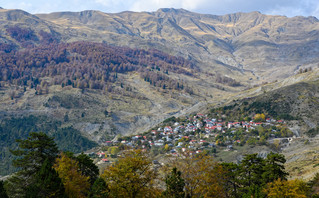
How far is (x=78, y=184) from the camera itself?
3631 cm

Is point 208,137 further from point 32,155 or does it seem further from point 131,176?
point 131,176

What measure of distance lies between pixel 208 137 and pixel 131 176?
9806 centimetres

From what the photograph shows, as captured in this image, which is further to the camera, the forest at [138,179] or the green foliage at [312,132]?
the green foliage at [312,132]

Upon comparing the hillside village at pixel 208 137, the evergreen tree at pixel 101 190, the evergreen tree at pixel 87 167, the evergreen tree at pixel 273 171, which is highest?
the evergreen tree at pixel 273 171

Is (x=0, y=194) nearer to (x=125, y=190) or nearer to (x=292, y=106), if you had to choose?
(x=125, y=190)

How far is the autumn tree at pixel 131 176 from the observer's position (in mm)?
29109

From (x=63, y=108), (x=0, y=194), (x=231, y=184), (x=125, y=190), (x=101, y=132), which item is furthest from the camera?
(x=63, y=108)

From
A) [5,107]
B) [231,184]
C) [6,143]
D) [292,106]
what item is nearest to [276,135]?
[292,106]

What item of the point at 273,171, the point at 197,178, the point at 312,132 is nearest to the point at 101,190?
the point at 197,178

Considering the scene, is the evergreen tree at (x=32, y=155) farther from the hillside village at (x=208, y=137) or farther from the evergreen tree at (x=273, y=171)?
the hillside village at (x=208, y=137)

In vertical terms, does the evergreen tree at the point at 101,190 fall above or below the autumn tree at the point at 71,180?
above

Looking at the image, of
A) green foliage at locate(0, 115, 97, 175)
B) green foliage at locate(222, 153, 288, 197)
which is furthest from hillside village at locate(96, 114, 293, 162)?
green foliage at locate(222, 153, 288, 197)

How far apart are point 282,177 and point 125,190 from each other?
2229 centimetres

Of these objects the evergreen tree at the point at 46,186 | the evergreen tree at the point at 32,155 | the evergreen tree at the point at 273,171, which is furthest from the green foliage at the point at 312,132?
the evergreen tree at the point at 46,186
